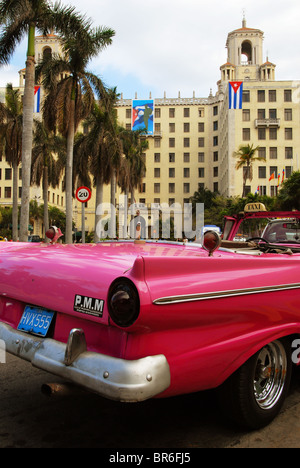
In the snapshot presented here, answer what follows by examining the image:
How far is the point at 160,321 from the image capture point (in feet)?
7.37

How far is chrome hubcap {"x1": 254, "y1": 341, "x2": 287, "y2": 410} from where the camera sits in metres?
2.88

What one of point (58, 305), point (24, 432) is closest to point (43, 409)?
point (24, 432)

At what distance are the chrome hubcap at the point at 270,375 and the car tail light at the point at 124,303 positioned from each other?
44.6 inches

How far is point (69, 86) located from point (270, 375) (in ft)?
70.9

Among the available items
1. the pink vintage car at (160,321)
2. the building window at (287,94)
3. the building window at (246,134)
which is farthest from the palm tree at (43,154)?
the building window at (287,94)

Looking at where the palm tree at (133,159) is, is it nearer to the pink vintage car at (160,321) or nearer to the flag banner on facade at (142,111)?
the flag banner on facade at (142,111)

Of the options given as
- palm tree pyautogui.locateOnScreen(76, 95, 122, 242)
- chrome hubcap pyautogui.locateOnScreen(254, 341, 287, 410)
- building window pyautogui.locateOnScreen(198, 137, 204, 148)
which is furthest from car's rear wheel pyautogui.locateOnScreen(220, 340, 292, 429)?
building window pyautogui.locateOnScreen(198, 137, 204, 148)

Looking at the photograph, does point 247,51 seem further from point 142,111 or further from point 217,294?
point 217,294

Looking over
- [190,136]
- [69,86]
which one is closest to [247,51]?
[190,136]

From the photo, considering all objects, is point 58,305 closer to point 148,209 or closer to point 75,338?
point 75,338

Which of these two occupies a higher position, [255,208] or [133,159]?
[133,159]

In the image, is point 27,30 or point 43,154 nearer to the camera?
point 27,30

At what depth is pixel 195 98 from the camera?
8681cm
